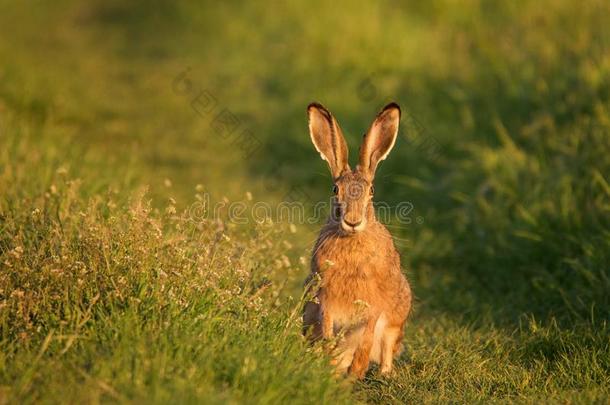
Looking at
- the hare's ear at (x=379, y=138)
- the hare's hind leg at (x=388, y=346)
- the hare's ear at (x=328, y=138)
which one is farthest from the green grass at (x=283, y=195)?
the hare's ear at (x=379, y=138)

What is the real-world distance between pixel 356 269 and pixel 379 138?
821 millimetres

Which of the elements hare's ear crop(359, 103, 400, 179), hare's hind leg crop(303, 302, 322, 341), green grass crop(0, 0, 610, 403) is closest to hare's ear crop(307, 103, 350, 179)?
hare's ear crop(359, 103, 400, 179)

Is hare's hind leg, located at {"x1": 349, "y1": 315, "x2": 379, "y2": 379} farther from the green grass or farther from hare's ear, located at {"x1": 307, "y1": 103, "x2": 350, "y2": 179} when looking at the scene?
hare's ear, located at {"x1": 307, "y1": 103, "x2": 350, "y2": 179}

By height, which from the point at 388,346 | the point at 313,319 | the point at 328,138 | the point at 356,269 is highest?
the point at 328,138

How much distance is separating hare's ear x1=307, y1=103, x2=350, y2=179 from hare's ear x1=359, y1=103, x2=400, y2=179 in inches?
4.9

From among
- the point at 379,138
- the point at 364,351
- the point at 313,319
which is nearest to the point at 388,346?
the point at 364,351

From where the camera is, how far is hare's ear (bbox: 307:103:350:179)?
4938mm

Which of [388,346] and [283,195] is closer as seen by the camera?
[388,346]

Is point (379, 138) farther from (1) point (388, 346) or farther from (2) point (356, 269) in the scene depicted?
(1) point (388, 346)

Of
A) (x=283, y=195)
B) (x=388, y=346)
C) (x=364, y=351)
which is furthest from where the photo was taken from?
(x=283, y=195)

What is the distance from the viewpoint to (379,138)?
505 cm

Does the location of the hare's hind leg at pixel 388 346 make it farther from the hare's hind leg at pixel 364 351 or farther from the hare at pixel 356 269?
the hare's hind leg at pixel 364 351

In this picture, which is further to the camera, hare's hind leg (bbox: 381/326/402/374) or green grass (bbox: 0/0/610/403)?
hare's hind leg (bbox: 381/326/402/374)

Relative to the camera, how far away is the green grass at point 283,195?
401cm
